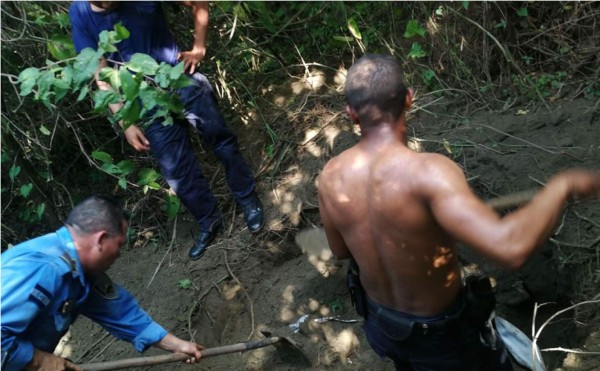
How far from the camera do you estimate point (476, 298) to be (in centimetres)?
238

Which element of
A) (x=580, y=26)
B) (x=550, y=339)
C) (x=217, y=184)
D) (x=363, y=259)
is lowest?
(x=550, y=339)

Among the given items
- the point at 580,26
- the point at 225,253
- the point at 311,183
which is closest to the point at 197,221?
the point at 225,253

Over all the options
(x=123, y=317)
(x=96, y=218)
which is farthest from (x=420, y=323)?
(x=123, y=317)

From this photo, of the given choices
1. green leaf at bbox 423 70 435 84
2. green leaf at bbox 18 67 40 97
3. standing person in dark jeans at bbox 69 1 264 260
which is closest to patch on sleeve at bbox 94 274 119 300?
green leaf at bbox 18 67 40 97

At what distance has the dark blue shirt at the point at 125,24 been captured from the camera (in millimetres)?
3664

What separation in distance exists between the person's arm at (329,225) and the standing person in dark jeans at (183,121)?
1604 mm

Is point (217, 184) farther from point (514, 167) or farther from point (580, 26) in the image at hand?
point (580, 26)

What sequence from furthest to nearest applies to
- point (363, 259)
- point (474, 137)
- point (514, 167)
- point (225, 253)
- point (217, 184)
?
point (217, 184), point (225, 253), point (474, 137), point (514, 167), point (363, 259)

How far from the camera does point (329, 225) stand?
8.25 ft

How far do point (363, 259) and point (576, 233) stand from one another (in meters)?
1.78

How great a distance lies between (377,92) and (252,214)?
2458mm

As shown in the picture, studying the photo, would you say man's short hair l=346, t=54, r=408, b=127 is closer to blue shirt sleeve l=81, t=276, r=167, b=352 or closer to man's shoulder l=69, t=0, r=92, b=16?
blue shirt sleeve l=81, t=276, r=167, b=352

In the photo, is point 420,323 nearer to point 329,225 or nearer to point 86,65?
point 329,225

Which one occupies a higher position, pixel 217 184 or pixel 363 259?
pixel 363 259
